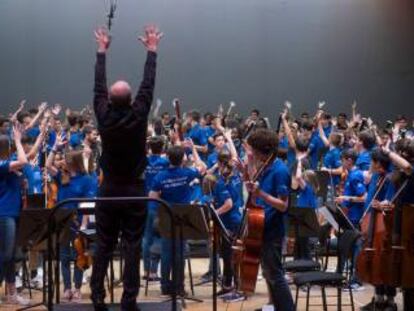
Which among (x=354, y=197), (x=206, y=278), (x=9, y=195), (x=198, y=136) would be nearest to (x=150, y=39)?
(x=9, y=195)

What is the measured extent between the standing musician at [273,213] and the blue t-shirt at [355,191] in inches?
128

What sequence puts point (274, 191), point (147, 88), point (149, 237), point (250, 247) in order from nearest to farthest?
point (147, 88), point (250, 247), point (274, 191), point (149, 237)

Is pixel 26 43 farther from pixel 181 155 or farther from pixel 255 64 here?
pixel 181 155

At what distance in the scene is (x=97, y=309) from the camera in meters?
6.46

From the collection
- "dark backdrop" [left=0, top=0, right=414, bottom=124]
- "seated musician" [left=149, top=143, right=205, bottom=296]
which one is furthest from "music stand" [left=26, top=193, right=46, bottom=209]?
"dark backdrop" [left=0, top=0, right=414, bottom=124]

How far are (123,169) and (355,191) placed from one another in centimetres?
475

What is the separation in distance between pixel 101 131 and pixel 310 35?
17.6 meters

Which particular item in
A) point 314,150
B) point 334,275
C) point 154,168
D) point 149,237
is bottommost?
point 334,275

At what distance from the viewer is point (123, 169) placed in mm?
6328

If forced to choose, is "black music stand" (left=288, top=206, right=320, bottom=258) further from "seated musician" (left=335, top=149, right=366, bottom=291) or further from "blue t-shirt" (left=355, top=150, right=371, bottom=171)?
"blue t-shirt" (left=355, top=150, right=371, bottom=171)

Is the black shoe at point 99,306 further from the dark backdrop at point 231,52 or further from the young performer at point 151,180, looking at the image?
the dark backdrop at point 231,52

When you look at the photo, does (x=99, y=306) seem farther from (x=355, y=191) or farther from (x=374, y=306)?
(x=355, y=191)

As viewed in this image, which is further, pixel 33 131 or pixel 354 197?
pixel 33 131

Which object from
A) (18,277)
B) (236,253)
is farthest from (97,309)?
(18,277)
